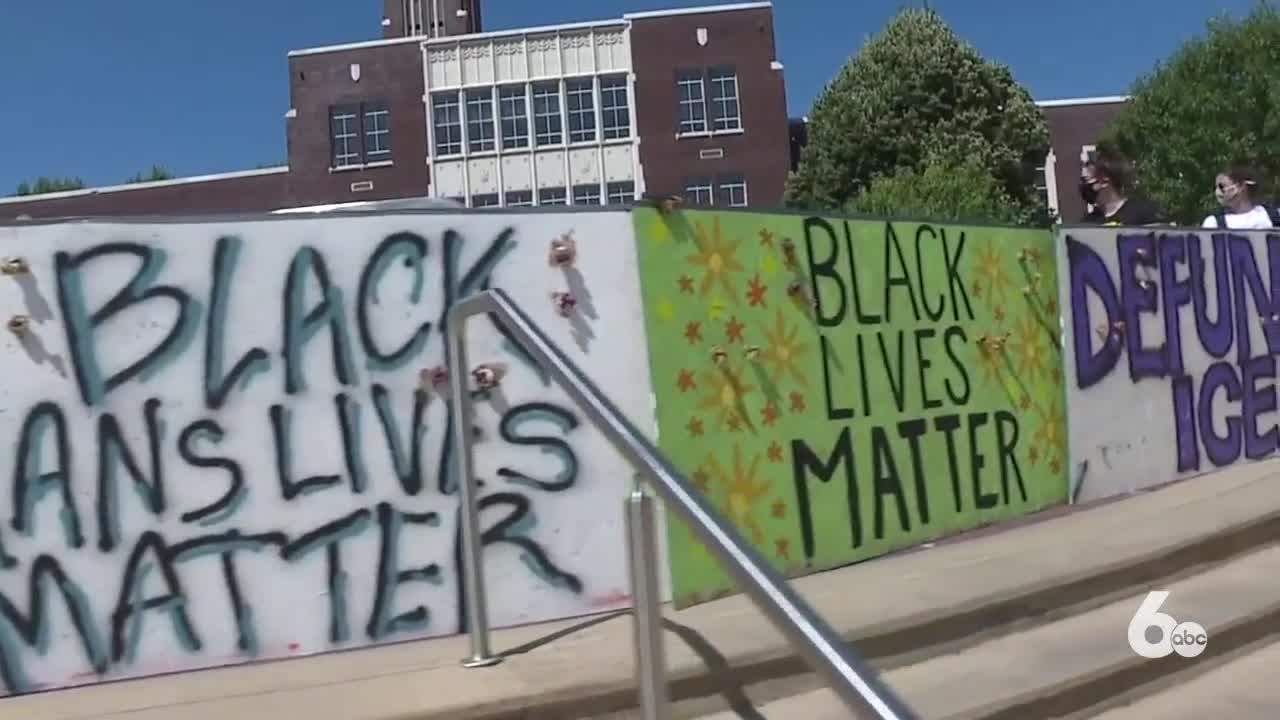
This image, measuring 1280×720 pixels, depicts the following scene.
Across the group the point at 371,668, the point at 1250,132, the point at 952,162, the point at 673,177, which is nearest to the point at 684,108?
the point at 673,177

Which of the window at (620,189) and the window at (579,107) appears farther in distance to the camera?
the window at (579,107)

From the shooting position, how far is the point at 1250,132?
28.4m

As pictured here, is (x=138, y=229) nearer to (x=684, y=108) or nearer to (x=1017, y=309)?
(x=1017, y=309)

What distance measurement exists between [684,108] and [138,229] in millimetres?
40816

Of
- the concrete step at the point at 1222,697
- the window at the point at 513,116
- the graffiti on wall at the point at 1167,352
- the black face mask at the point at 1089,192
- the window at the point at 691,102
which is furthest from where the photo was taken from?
the window at the point at 513,116

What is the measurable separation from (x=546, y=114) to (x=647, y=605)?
43164 mm

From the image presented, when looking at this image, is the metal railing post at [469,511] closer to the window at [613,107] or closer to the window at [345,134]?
the window at [613,107]

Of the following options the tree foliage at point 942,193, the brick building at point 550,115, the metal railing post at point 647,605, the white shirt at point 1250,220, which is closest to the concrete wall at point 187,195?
the brick building at point 550,115

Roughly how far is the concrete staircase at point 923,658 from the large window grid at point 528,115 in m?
40.1

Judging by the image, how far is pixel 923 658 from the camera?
13.9 feet

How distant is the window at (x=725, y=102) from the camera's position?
142ft

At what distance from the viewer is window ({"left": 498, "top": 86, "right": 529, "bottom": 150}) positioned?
44.8 meters

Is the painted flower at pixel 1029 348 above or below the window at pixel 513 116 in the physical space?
below

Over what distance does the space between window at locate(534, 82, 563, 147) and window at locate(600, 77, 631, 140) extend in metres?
1.67
